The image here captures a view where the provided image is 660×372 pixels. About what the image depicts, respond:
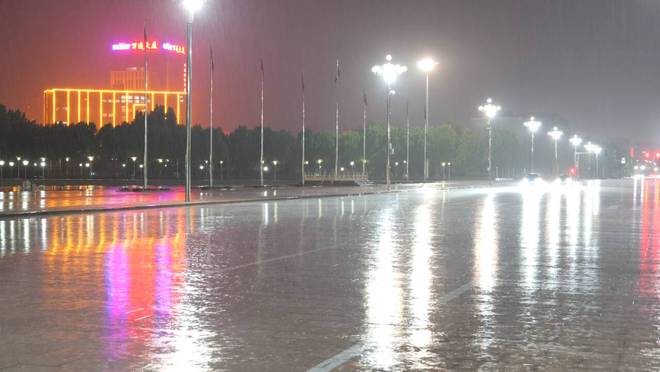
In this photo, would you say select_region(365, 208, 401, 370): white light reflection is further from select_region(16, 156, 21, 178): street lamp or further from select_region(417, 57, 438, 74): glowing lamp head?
select_region(16, 156, 21, 178): street lamp

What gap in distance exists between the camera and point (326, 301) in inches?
417

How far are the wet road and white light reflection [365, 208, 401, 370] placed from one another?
2cm

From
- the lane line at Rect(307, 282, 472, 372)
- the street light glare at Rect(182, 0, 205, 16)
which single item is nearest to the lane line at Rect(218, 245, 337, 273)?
the lane line at Rect(307, 282, 472, 372)

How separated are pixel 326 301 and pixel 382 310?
0.97 metres

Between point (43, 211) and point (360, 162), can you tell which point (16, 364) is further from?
point (360, 162)

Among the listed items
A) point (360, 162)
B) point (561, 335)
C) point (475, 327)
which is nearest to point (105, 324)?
point (475, 327)

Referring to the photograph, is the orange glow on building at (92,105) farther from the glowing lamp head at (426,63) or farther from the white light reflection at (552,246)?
the white light reflection at (552,246)

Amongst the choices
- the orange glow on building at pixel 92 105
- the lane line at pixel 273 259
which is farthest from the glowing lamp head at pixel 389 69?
the orange glow on building at pixel 92 105

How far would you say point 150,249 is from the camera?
17266 mm

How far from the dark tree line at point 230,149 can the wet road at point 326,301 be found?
8494cm

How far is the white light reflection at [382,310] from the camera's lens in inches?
291

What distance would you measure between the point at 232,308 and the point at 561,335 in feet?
12.8

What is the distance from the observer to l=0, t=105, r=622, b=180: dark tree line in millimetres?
115812

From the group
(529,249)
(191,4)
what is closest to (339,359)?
(529,249)
